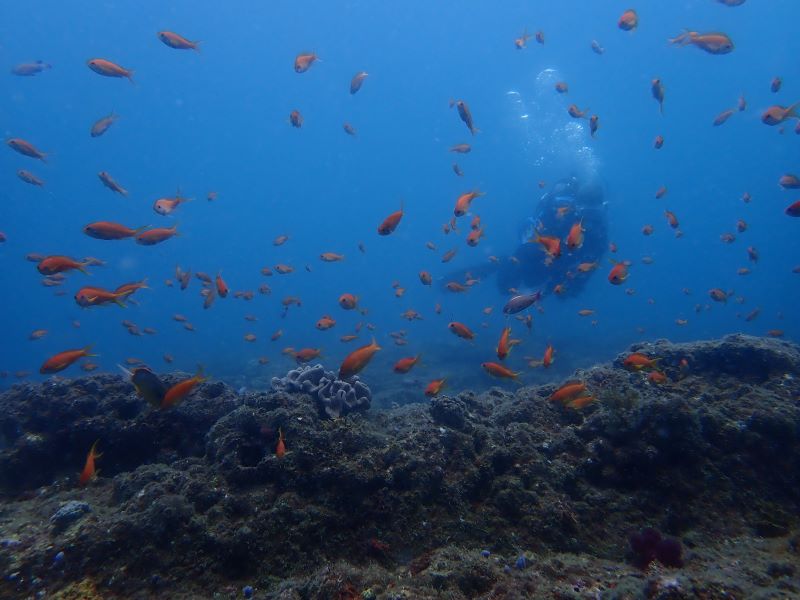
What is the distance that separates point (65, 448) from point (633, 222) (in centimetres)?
21591

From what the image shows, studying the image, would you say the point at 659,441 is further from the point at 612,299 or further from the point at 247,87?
the point at 247,87

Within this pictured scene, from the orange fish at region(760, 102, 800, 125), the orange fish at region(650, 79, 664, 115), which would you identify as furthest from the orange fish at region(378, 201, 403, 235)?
the orange fish at region(760, 102, 800, 125)

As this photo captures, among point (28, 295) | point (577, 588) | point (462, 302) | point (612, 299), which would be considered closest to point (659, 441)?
point (577, 588)

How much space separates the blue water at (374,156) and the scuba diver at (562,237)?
15.7ft

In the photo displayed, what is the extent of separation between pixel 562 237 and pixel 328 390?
16.6 metres

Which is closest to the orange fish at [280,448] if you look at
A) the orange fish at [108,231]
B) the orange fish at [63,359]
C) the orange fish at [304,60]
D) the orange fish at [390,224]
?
the orange fish at [63,359]

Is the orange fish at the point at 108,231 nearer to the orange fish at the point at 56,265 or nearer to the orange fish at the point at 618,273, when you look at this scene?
the orange fish at the point at 56,265

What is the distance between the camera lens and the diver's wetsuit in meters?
19.6

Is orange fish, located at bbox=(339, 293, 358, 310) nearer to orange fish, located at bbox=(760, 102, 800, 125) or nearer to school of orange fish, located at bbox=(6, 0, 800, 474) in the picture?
school of orange fish, located at bbox=(6, 0, 800, 474)

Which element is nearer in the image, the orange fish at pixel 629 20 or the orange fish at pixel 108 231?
the orange fish at pixel 108 231

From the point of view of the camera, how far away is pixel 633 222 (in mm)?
185000

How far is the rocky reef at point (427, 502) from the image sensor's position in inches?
134

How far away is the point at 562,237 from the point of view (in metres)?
19.5

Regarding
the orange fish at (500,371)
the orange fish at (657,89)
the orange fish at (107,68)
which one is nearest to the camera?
the orange fish at (500,371)
